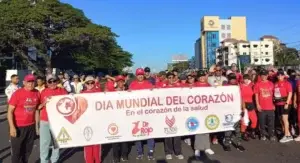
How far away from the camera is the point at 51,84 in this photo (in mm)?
7605

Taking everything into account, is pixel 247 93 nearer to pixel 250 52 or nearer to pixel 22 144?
pixel 22 144

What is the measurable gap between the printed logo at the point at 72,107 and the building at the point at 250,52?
5176 inches

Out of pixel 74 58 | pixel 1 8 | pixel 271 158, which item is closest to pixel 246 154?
pixel 271 158

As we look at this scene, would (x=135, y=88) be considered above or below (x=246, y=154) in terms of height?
above

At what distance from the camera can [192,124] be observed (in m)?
8.21

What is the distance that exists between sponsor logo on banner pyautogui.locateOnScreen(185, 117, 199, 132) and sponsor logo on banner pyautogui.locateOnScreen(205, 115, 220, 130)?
230mm

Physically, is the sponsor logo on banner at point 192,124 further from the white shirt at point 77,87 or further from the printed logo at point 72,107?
the white shirt at point 77,87

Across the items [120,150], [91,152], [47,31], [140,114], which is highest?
[47,31]

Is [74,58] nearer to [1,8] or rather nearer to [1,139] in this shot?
[1,8]

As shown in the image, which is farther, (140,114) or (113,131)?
(140,114)

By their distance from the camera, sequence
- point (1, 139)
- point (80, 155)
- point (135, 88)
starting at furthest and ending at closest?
1. point (1, 139)
2. point (80, 155)
3. point (135, 88)

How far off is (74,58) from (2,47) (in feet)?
54.6

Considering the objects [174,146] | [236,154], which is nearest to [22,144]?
[174,146]

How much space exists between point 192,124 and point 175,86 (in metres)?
0.93
